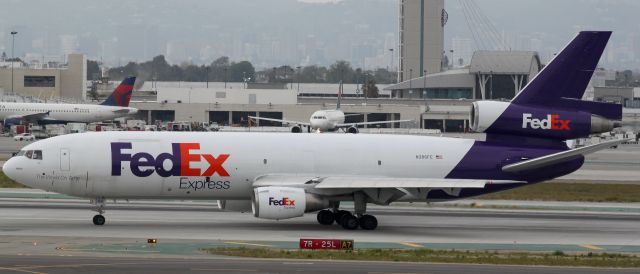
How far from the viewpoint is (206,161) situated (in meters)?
46.4

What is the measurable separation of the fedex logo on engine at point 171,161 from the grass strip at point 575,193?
62.3ft

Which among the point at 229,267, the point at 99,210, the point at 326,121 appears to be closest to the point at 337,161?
the point at 99,210

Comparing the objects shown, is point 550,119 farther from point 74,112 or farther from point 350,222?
point 74,112

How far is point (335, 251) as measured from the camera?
125ft

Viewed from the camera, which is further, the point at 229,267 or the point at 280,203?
the point at 280,203

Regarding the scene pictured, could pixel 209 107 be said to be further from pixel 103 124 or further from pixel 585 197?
pixel 585 197

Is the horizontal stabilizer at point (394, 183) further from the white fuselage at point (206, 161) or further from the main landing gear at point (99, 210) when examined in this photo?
the main landing gear at point (99, 210)

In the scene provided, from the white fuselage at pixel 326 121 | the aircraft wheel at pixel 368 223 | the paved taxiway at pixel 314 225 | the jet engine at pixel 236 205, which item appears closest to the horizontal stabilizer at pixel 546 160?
Answer: the paved taxiway at pixel 314 225

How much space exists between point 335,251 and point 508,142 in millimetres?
13694

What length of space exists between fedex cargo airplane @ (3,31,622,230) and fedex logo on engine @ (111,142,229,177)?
0.13 ft

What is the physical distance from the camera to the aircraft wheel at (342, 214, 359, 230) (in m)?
46.8

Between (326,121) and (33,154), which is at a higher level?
(326,121)

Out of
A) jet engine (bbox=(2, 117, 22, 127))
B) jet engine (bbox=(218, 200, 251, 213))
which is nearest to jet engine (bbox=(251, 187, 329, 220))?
jet engine (bbox=(218, 200, 251, 213))

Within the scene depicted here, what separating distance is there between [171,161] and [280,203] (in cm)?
472
